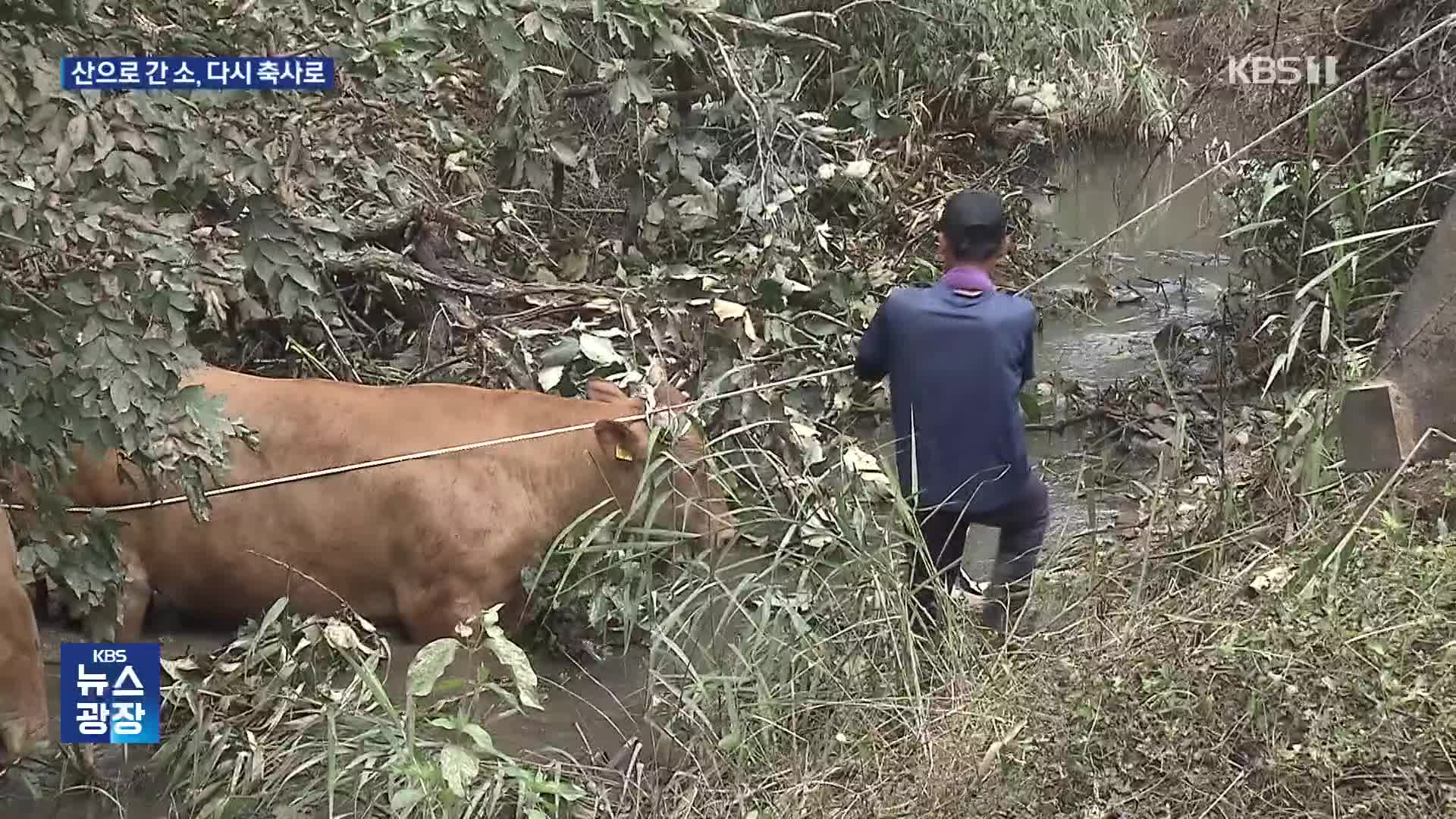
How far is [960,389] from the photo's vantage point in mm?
3898

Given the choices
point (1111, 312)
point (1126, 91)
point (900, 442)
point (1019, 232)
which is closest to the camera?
point (900, 442)

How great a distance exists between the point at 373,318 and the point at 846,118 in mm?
2460

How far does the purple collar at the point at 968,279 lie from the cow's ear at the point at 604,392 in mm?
1349

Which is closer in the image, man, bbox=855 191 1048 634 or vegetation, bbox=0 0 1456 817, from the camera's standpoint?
vegetation, bbox=0 0 1456 817

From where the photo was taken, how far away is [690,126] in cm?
631

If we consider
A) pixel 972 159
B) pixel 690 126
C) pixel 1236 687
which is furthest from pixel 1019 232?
pixel 1236 687

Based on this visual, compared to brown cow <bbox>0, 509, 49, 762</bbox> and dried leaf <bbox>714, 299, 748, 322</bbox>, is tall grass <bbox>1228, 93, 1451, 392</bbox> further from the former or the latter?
brown cow <bbox>0, 509, 49, 762</bbox>

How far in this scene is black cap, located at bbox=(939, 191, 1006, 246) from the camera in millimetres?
3910

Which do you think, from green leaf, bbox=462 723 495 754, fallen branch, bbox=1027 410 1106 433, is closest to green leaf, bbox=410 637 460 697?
green leaf, bbox=462 723 495 754

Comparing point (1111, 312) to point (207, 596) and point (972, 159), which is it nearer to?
point (972, 159)

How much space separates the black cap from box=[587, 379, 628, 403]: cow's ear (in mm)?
1383

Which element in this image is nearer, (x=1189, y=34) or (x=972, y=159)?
(x=972, y=159)

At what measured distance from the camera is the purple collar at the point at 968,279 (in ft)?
12.9
